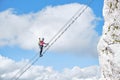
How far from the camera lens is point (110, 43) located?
66.2 meters

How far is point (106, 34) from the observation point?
67.9 metres

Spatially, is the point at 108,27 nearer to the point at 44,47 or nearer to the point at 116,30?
the point at 116,30

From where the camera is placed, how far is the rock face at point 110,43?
63.9 m

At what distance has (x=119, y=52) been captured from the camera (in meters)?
63.7

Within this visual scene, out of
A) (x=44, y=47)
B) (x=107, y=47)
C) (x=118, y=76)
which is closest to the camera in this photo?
(x=118, y=76)

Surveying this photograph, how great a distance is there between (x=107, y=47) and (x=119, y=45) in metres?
3.03

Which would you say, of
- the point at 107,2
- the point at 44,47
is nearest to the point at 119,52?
the point at 107,2

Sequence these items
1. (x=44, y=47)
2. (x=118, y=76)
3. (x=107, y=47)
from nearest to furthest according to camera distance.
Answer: (x=118, y=76), (x=107, y=47), (x=44, y=47)

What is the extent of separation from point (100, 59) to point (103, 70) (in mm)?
2422

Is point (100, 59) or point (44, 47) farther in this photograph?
point (44, 47)

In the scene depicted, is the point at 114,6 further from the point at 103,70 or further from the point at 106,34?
the point at 103,70

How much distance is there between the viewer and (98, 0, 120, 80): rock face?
6391 centimetres

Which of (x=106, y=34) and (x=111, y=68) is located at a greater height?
(x=106, y=34)

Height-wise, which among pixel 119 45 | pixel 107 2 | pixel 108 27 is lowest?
pixel 119 45
